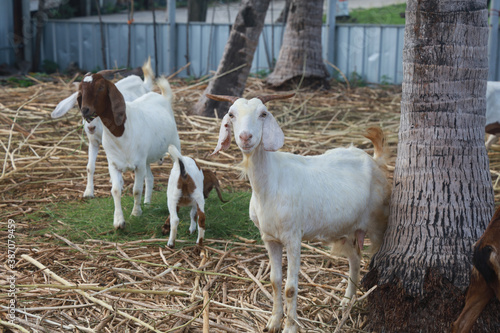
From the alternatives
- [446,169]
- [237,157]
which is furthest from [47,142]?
[446,169]

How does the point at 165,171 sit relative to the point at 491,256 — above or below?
below

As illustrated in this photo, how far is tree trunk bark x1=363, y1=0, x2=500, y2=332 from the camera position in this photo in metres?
3.72

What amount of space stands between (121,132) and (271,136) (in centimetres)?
→ 267

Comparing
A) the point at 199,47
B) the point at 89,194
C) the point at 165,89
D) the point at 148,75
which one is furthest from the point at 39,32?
the point at 89,194

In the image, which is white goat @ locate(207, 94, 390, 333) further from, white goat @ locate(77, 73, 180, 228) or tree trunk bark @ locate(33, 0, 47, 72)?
tree trunk bark @ locate(33, 0, 47, 72)

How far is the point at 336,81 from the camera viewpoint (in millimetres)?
13961

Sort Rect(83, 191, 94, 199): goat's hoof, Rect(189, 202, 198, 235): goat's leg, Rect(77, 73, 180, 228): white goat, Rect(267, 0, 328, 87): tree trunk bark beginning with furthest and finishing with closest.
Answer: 1. Rect(267, 0, 328, 87): tree trunk bark
2. Rect(83, 191, 94, 199): goat's hoof
3. Rect(189, 202, 198, 235): goat's leg
4. Rect(77, 73, 180, 228): white goat

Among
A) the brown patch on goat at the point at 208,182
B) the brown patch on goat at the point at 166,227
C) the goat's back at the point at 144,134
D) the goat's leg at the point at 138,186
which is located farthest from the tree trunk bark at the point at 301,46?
the brown patch on goat at the point at 166,227

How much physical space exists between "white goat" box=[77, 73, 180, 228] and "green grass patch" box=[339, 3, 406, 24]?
14080 millimetres

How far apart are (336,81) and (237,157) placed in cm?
629

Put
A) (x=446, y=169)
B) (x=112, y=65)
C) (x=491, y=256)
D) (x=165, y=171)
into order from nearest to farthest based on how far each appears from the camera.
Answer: (x=491, y=256) < (x=446, y=169) < (x=165, y=171) < (x=112, y=65)

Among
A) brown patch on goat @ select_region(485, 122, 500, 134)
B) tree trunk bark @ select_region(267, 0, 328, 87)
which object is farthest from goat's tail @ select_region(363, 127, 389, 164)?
tree trunk bark @ select_region(267, 0, 328, 87)

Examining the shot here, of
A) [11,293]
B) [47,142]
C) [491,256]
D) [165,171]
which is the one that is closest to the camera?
[491,256]

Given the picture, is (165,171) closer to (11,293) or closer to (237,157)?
(237,157)
